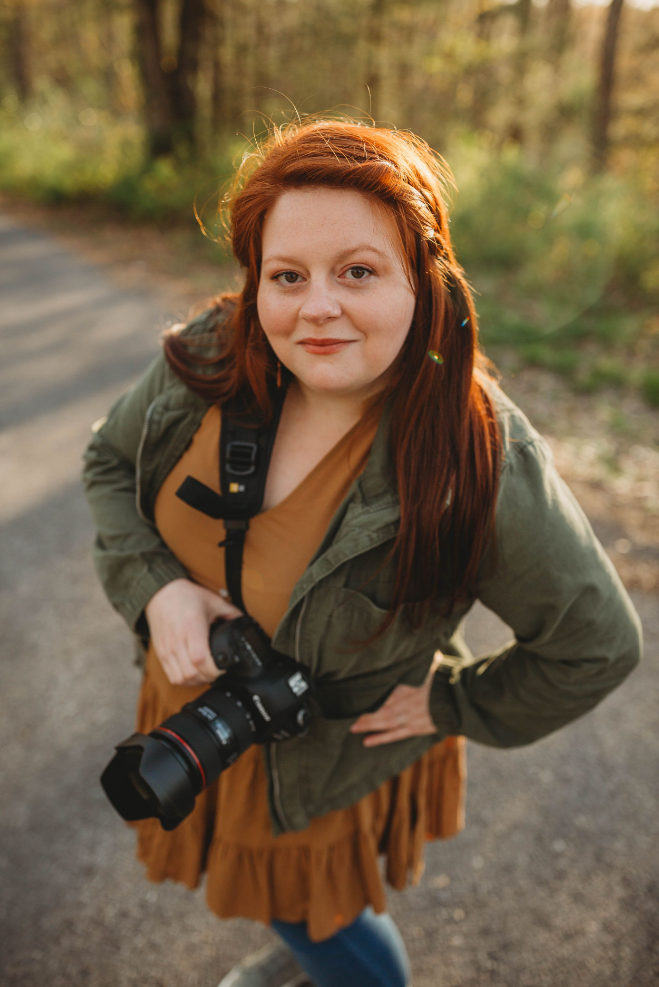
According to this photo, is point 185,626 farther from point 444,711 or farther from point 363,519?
point 444,711

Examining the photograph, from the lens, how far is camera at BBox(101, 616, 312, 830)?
3.67 feet

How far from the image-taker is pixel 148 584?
1393mm

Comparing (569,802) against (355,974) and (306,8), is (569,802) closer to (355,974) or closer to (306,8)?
(355,974)

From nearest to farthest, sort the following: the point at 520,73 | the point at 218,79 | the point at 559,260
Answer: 1. the point at 559,260
2. the point at 520,73
3. the point at 218,79

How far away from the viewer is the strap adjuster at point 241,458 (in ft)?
4.23

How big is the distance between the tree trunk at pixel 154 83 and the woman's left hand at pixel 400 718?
1244cm

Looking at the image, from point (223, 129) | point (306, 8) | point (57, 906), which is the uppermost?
point (306, 8)

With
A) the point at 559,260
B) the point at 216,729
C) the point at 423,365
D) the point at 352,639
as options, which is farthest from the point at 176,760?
Answer: the point at 559,260

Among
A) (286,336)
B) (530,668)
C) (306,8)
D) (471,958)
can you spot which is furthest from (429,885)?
(306,8)

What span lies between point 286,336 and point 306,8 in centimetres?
1644

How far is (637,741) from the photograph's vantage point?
255 centimetres

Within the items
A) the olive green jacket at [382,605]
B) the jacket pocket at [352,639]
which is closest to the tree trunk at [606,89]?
the olive green jacket at [382,605]

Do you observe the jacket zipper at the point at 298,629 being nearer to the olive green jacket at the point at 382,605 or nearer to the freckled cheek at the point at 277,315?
the olive green jacket at the point at 382,605

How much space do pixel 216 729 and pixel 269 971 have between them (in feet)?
3.68
